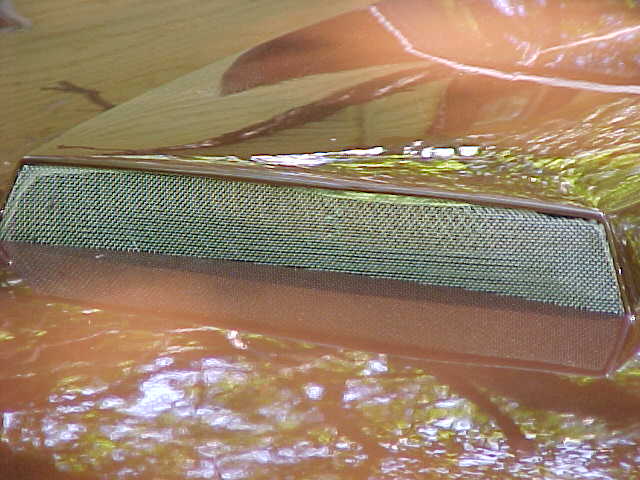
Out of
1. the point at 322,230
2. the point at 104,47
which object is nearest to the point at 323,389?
the point at 322,230

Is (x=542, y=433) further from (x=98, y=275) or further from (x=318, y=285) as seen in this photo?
(x=98, y=275)

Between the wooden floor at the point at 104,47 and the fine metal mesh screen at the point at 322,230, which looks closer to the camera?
the fine metal mesh screen at the point at 322,230

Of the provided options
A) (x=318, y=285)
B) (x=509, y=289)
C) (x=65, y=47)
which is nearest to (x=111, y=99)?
(x=65, y=47)

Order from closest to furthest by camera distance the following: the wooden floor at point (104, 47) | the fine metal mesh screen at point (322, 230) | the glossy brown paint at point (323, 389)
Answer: the glossy brown paint at point (323, 389) < the fine metal mesh screen at point (322, 230) < the wooden floor at point (104, 47)

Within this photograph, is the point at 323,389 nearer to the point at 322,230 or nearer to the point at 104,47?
the point at 322,230

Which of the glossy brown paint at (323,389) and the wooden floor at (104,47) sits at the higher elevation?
the wooden floor at (104,47)

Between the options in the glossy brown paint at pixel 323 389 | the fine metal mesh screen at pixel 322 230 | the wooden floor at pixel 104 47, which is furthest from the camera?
the wooden floor at pixel 104 47
